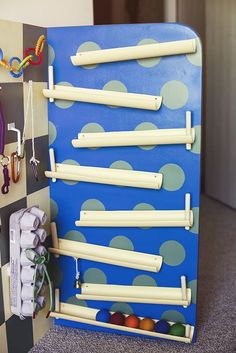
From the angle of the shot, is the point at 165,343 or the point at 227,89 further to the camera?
the point at 227,89

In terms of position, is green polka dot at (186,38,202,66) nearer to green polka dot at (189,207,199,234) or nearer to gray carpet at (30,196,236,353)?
green polka dot at (189,207,199,234)

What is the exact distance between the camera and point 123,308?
5.83 feet

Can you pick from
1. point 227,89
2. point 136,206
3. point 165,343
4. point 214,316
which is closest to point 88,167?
point 136,206

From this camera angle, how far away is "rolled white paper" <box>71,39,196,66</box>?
151 cm

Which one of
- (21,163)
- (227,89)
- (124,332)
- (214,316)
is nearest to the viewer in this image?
(21,163)

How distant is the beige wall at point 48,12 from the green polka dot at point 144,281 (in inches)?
42.4

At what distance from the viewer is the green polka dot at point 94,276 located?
1.76m

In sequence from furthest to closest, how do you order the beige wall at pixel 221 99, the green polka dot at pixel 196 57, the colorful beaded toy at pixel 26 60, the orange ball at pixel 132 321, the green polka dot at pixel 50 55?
the beige wall at pixel 221 99 → the orange ball at pixel 132 321 → the green polka dot at pixel 50 55 → the green polka dot at pixel 196 57 → the colorful beaded toy at pixel 26 60

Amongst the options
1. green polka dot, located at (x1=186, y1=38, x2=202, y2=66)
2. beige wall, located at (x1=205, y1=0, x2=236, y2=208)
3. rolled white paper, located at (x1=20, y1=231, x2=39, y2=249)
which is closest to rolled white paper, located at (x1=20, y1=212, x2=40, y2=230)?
rolled white paper, located at (x1=20, y1=231, x2=39, y2=249)

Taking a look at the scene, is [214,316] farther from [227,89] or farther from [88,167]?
[227,89]

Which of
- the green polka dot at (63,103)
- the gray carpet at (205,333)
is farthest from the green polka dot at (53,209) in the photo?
the gray carpet at (205,333)

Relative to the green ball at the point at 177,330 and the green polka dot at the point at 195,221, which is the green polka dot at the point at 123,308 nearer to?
the green ball at the point at 177,330

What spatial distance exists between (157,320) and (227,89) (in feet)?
7.16

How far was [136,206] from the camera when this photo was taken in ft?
5.49
